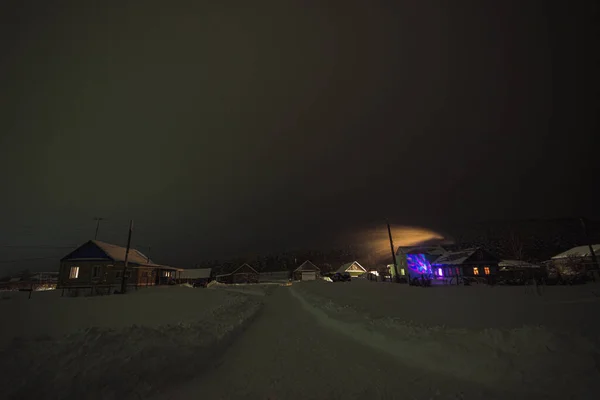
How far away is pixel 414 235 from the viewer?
174 ft

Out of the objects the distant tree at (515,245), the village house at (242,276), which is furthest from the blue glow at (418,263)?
the village house at (242,276)

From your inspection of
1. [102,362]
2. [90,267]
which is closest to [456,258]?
[102,362]

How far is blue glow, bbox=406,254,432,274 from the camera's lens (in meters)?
54.8

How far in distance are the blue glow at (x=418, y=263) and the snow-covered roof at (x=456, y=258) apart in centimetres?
312

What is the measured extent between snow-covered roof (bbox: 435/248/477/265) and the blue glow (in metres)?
3.12

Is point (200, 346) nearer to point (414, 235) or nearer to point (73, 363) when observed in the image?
point (73, 363)

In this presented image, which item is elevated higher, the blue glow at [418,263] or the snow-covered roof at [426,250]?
the snow-covered roof at [426,250]

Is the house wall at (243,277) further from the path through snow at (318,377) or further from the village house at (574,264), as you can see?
the path through snow at (318,377)

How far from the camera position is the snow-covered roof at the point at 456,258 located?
4434 cm

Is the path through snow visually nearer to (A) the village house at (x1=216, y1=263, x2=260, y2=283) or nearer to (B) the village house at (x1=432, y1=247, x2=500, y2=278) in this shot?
(B) the village house at (x1=432, y1=247, x2=500, y2=278)

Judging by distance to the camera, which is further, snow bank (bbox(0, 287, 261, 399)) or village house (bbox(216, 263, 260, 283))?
village house (bbox(216, 263, 260, 283))

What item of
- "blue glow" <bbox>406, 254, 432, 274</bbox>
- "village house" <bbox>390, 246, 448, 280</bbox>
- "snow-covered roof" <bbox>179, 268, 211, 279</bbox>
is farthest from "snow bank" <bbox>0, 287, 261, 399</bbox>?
"snow-covered roof" <bbox>179, 268, 211, 279</bbox>

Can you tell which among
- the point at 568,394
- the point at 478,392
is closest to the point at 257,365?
the point at 478,392

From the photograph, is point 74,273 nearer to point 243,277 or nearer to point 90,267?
point 90,267
